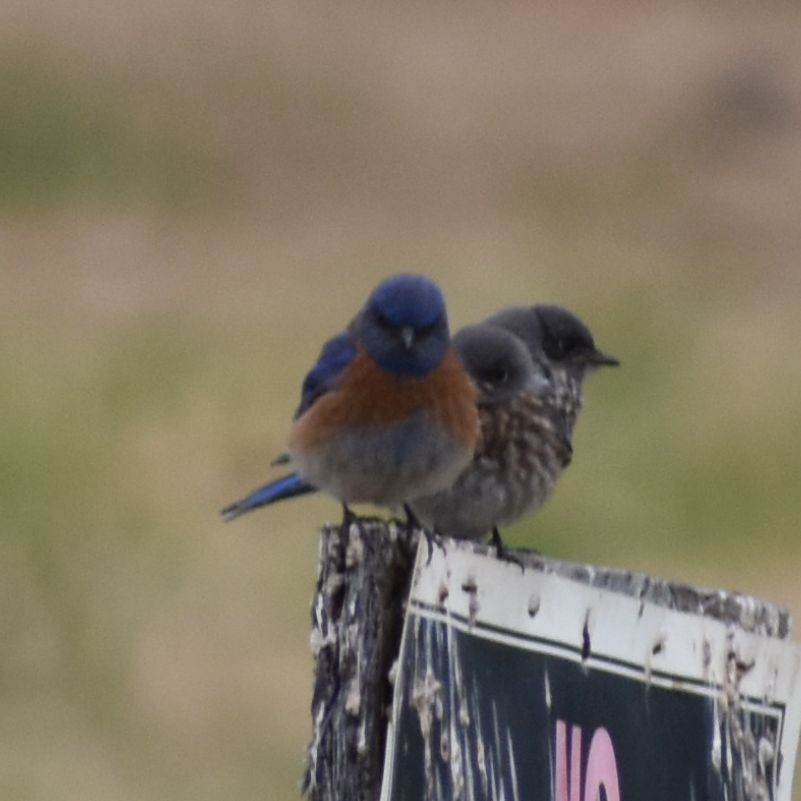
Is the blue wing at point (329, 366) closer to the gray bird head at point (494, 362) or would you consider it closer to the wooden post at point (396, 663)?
the gray bird head at point (494, 362)

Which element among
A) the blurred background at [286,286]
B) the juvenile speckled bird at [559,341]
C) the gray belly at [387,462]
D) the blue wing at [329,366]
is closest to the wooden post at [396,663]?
the gray belly at [387,462]

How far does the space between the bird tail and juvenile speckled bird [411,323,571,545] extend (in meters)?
0.24

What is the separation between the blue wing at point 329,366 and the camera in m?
5.27

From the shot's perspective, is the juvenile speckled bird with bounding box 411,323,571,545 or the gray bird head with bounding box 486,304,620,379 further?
the gray bird head with bounding box 486,304,620,379

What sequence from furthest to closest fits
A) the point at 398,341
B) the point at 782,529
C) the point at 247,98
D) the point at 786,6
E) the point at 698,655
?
the point at 786,6, the point at 247,98, the point at 782,529, the point at 398,341, the point at 698,655

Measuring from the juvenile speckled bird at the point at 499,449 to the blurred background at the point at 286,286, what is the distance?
1.57 meters

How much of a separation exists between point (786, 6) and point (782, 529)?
511cm

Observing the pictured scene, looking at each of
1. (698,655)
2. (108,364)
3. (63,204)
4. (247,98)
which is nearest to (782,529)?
(108,364)

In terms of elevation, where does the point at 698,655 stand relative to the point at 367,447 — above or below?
below

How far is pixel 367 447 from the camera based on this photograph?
5.13 metres

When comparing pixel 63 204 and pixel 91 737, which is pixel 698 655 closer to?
pixel 91 737

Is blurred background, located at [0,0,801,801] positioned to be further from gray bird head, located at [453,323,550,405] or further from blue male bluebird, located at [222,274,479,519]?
blue male bluebird, located at [222,274,479,519]

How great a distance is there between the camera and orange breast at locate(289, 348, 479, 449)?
514cm

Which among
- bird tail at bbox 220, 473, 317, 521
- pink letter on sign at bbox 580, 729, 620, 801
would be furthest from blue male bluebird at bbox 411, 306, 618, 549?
pink letter on sign at bbox 580, 729, 620, 801
